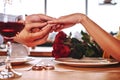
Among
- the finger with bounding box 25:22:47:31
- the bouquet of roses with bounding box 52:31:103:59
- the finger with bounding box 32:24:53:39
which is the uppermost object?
the finger with bounding box 25:22:47:31

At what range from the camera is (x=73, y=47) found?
1.07 metres

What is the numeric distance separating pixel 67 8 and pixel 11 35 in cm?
555

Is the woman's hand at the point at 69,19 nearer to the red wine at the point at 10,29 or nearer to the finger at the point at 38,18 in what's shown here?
the finger at the point at 38,18

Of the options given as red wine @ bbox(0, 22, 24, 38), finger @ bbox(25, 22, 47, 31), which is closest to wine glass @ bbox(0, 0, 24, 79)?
red wine @ bbox(0, 22, 24, 38)

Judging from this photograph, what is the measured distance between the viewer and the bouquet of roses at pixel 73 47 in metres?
1.05

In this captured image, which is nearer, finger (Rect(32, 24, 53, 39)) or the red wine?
the red wine

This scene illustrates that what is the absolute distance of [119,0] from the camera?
20.3 feet

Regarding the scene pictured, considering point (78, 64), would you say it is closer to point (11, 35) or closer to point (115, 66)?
point (115, 66)

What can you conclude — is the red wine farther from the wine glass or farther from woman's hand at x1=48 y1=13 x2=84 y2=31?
woman's hand at x1=48 y1=13 x2=84 y2=31

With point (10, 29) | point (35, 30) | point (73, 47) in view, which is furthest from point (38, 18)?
point (10, 29)

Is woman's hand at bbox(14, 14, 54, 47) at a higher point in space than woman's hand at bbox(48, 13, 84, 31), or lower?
lower

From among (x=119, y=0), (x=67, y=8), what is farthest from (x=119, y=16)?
(x=67, y=8)

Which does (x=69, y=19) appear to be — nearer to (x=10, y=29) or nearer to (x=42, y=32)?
(x=42, y=32)

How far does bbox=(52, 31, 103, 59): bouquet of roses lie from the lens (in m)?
1.05
